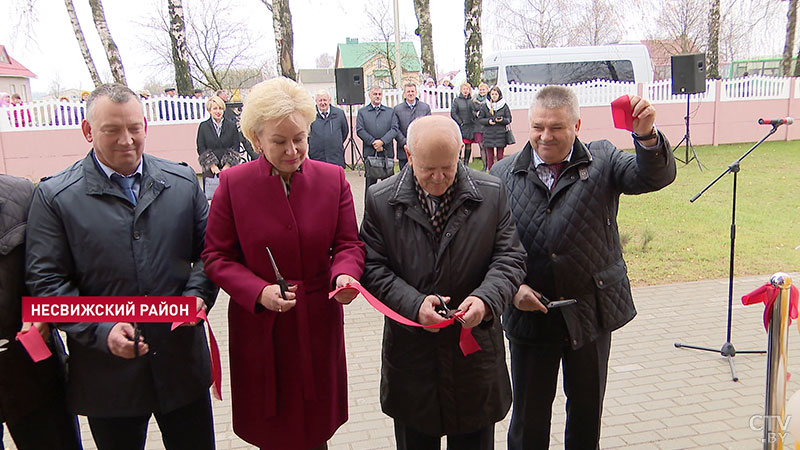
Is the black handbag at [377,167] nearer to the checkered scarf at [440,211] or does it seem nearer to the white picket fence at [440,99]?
the white picket fence at [440,99]

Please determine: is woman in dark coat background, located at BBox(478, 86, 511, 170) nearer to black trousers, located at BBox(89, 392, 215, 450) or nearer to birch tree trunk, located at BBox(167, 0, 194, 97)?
birch tree trunk, located at BBox(167, 0, 194, 97)

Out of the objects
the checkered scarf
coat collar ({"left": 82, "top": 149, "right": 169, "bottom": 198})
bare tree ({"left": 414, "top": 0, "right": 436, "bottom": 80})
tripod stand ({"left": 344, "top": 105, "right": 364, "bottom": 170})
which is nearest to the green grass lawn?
the checkered scarf

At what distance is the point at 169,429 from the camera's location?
2.56 metres

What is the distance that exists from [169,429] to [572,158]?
213cm

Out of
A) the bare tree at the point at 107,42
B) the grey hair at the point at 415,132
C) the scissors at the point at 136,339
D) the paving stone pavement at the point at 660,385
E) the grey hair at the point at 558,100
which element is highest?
the bare tree at the point at 107,42

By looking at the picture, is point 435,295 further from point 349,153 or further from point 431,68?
point 431,68

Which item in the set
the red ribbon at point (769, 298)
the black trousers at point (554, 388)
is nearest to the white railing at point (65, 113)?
the black trousers at point (554, 388)

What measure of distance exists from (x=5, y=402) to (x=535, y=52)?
716 inches

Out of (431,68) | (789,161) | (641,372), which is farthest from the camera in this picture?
(431,68)

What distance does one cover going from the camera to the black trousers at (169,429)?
8.04ft

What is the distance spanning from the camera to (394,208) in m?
2.48

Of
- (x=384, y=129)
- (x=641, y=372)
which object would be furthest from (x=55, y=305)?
(x=384, y=129)

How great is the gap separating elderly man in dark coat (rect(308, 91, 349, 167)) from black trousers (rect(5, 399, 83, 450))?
7.66 m

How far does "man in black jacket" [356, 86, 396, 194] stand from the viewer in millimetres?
10664
